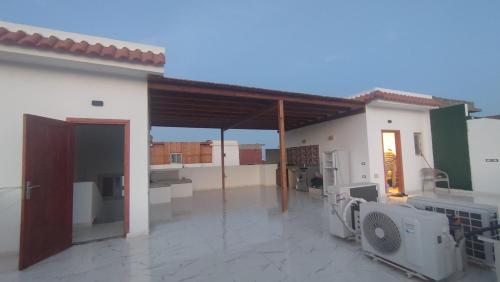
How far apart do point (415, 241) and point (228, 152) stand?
19.0 m

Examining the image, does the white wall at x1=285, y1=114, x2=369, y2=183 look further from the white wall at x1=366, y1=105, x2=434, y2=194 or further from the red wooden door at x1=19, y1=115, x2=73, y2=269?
the red wooden door at x1=19, y1=115, x2=73, y2=269

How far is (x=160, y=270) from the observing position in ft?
9.39

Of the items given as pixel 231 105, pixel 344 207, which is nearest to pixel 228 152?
pixel 231 105

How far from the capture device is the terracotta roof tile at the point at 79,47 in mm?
3197

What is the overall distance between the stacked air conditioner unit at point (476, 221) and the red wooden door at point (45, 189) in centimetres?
522

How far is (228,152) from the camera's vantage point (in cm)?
A: 2102

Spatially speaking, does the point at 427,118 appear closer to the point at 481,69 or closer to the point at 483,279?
the point at 483,279

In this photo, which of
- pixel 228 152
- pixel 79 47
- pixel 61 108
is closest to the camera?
pixel 79 47

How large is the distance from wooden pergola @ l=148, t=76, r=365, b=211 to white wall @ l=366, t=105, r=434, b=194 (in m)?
0.70

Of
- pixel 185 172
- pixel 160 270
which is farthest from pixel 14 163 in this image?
pixel 185 172

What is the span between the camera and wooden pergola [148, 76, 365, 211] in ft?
16.2

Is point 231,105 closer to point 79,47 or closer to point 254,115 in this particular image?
point 254,115

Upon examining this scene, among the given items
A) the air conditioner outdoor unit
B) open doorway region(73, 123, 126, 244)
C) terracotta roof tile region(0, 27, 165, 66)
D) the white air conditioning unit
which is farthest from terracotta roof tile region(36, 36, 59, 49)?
the white air conditioning unit

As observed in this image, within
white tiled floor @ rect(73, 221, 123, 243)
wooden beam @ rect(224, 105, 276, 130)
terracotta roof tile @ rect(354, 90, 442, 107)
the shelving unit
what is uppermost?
terracotta roof tile @ rect(354, 90, 442, 107)
